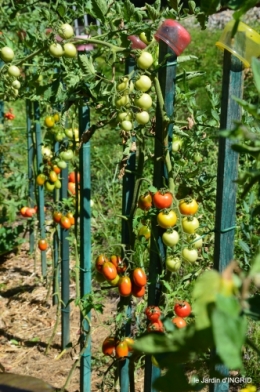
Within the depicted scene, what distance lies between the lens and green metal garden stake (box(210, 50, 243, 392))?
128 centimetres

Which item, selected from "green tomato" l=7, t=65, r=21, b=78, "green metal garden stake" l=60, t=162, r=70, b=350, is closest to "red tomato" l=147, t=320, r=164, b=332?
"green tomato" l=7, t=65, r=21, b=78

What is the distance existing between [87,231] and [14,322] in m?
1.25

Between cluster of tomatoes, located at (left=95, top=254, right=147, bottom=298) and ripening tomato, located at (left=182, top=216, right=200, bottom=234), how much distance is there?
0.79 feet

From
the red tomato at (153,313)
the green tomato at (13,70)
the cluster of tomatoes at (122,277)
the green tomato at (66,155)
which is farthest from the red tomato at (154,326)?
the green tomato at (66,155)

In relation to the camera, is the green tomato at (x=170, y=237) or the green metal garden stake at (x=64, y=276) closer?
the green tomato at (x=170, y=237)

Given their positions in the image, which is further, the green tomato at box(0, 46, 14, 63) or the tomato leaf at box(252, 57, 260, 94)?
the green tomato at box(0, 46, 14, 63)

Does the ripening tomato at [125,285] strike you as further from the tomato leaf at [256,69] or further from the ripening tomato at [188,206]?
the tomato leaf at [256,69]

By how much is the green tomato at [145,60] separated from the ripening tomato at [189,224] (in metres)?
0.41

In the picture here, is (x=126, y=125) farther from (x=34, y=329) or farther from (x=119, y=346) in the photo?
(x=34, y=329)

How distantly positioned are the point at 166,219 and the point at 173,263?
0.44 ft

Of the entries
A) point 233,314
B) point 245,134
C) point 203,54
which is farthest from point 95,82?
point 203,54

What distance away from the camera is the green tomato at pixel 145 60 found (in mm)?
1513

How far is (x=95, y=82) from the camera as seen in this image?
1.81 m

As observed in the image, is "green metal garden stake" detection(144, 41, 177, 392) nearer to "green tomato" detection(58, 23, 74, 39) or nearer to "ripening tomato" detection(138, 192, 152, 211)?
"ripening tomato" detection(138, 192, 152, 211)
